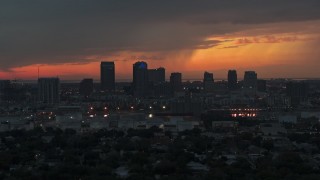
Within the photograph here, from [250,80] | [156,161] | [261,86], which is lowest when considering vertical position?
[156,161]

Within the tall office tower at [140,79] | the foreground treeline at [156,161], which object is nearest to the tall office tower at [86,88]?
the tall office tower at [140,79]

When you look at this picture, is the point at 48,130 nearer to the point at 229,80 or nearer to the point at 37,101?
the point at 37,101

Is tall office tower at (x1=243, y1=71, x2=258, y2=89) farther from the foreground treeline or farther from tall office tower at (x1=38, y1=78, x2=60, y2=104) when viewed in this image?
the foreground treeline

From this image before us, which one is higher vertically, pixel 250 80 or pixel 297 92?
pixel 250 80

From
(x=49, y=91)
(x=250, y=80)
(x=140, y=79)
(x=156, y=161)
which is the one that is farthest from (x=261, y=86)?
(x=156, y=161)

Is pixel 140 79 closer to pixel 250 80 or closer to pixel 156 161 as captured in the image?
pixel 250 80

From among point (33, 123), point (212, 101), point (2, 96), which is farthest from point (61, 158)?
point (2, 96)

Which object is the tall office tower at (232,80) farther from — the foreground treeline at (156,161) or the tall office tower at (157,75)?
the foreground treeline at (156,161)
